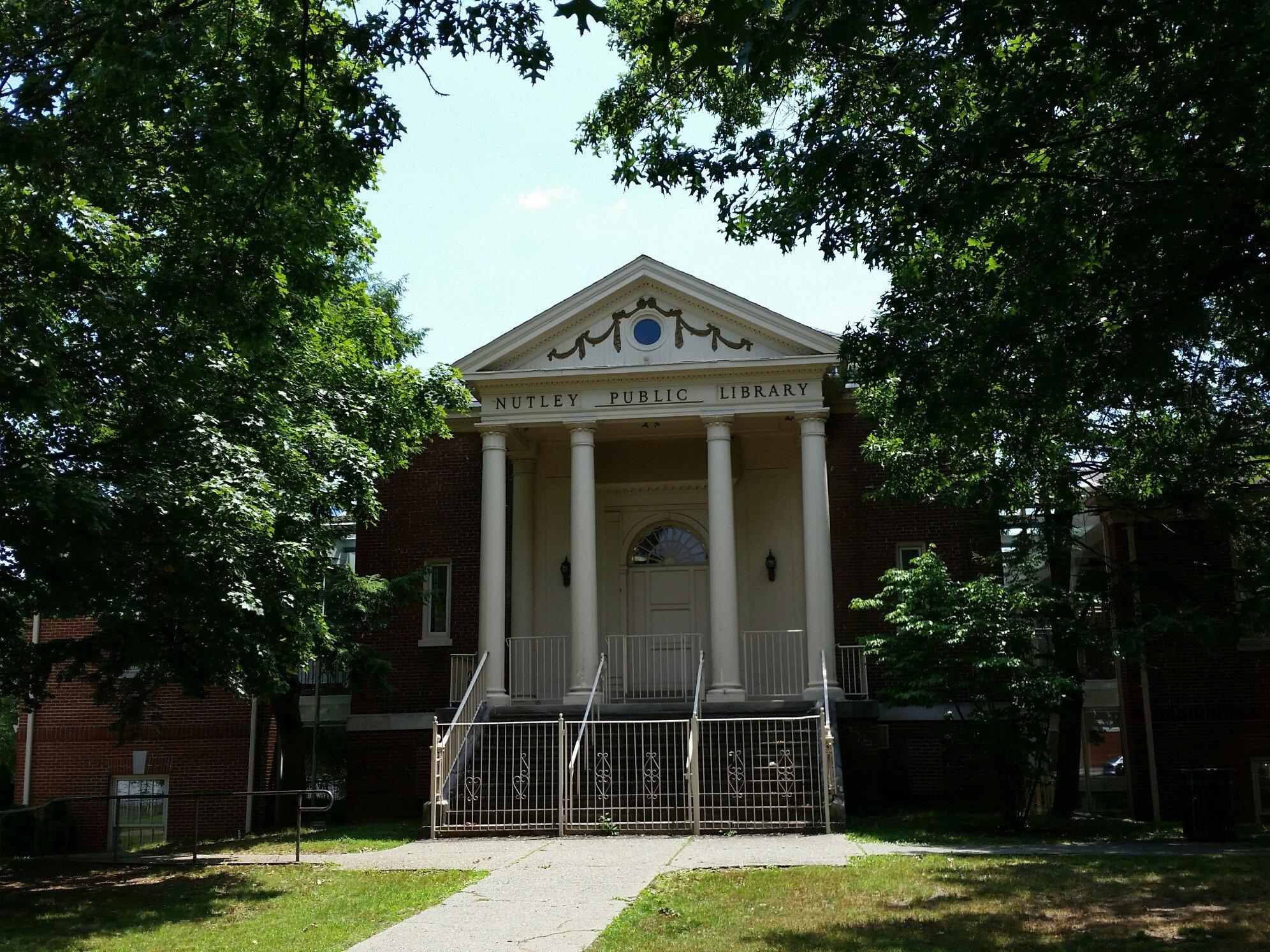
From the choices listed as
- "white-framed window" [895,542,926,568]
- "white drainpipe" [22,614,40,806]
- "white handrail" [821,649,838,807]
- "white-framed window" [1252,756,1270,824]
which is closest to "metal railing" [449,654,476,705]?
"white handrail" [821,649,838,807]

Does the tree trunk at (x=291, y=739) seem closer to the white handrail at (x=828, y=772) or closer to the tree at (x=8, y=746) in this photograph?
the tree at (x=8, y=746)

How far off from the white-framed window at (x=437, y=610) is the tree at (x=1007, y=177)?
11395 mm

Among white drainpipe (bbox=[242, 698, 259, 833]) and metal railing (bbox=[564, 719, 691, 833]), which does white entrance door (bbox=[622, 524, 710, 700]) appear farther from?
white drainpipe (bbox=[242, 698, 259, 833])

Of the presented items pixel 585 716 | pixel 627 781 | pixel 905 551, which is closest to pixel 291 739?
pixel 585 716

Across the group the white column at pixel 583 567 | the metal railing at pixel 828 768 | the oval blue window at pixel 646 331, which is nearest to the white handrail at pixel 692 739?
the metal railing at pixel 828 768

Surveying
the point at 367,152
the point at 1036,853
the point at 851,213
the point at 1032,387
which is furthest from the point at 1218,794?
the point at 367,152

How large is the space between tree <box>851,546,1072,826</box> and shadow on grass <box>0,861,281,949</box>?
870 centimetres

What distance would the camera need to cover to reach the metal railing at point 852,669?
19.8 metres

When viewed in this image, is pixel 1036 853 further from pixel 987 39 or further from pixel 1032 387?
pixel 987 39

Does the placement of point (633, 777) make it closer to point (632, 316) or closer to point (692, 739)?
point (692, 739)

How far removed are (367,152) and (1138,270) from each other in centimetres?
621

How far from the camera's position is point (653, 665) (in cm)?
2123

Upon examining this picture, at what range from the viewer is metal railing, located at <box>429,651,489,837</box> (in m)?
15.5

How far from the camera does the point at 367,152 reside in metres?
8.95
